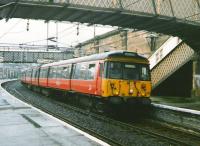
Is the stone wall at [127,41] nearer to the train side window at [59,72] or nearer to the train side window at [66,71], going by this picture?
the train side window at [59,72]

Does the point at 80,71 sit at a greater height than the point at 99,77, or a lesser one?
greater


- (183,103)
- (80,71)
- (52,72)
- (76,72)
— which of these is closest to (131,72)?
(80,71)

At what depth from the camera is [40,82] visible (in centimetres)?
3378

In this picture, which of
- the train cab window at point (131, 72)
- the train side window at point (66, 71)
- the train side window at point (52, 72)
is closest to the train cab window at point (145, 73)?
the train cab window at point (131, 72)

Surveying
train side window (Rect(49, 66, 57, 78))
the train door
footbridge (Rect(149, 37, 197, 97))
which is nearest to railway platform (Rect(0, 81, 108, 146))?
the train door

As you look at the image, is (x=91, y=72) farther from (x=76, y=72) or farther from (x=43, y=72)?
(x=43, y=72)

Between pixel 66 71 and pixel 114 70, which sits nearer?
pixel 114 70

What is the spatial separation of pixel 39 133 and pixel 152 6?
10.4m

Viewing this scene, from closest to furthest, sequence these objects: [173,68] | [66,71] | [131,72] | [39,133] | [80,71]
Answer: [39,133] < [131,72] < [80,71] < [66,71] < [173,68]

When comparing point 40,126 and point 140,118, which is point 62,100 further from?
point 40,126

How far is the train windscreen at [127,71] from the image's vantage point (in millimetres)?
17000

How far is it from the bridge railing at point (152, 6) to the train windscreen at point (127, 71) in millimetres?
2523

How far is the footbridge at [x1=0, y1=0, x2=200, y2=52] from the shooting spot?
16.8 meters

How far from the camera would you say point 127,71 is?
57.0 ft
